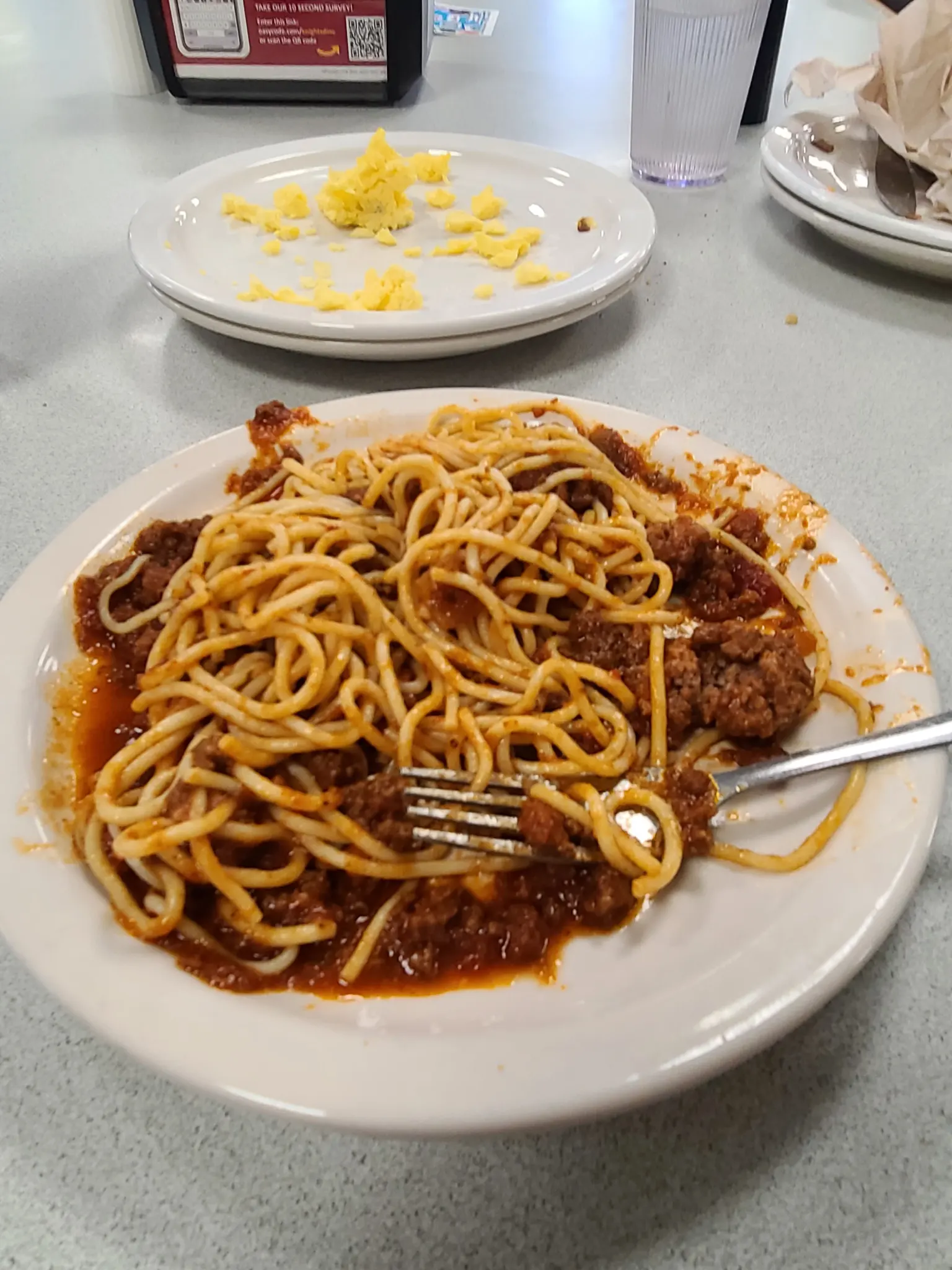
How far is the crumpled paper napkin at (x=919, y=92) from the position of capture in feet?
7.68

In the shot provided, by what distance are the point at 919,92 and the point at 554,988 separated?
101 inches

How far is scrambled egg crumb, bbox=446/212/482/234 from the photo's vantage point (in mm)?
2398

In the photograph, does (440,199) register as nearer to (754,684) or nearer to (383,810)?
(754,684)

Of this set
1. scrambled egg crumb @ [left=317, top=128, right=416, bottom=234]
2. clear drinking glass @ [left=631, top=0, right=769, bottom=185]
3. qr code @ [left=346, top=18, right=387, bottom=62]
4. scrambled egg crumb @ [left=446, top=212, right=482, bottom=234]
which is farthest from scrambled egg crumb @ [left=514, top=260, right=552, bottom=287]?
qr code @ [left=346, top=18, right=387, bottom=62]

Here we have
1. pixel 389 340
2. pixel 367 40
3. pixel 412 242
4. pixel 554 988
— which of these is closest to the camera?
pixel 554 988

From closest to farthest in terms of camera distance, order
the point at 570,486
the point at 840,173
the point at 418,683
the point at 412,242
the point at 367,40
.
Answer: the point at 418,683 → the point at 570,486 → the point at 412,242 → the point at 840,173 → the point at 367,40

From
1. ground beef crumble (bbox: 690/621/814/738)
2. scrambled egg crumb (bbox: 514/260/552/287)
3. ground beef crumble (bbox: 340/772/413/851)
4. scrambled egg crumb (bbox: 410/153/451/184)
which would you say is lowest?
ground beef crumble (bbox: 340/772/413/851)

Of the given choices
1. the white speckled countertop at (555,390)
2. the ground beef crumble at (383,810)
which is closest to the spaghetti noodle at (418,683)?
the ground beef crumble at (383,810)

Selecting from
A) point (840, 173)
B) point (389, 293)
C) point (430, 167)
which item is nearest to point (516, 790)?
point (389, 293)

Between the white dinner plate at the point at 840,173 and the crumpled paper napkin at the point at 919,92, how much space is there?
3.9 inches

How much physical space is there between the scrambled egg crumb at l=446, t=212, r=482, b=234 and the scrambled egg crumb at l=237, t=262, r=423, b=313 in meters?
0.34

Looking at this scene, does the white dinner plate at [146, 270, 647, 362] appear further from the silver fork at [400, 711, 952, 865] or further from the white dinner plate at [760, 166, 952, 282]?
the silver fork at [400, 711, 952, 865]

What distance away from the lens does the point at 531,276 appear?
2.14 m

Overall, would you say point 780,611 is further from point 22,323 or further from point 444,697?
point 22,323
